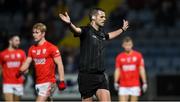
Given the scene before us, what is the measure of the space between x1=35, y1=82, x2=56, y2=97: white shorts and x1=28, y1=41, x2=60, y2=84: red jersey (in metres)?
0.08

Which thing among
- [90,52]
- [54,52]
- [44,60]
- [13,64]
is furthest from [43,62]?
[13,64]

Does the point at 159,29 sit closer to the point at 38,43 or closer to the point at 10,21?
the point at 10,21

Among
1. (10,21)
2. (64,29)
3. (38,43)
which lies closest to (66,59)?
(64,29)

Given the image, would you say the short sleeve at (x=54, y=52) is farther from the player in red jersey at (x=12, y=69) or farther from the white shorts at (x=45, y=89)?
the player in red jersey at (x=12, y=69)

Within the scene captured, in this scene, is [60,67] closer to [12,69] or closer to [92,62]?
[92,62]

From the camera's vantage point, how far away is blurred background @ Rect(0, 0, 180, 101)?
1953 cm

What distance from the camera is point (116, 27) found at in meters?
23.3

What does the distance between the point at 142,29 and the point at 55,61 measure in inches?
506

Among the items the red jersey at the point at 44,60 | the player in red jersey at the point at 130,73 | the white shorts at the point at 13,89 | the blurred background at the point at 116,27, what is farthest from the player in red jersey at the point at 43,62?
the blurred background at the point at 116,27

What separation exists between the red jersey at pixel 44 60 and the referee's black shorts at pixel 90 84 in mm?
1199

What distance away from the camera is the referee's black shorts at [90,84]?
32.4 feet

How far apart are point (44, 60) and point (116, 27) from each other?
12570 mm

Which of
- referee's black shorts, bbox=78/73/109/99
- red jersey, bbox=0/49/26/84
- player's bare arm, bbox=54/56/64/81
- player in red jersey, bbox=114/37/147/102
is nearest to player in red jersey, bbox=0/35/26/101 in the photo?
red jersey, bbox=0/49/26/84

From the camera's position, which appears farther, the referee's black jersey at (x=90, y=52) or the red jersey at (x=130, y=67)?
the red jersey at (x=130, y=67)
